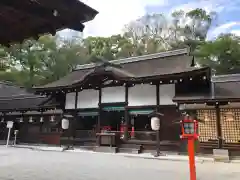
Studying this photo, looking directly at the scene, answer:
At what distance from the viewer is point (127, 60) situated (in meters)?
17.6

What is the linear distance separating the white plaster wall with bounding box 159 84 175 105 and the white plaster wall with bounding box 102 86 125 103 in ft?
8.11

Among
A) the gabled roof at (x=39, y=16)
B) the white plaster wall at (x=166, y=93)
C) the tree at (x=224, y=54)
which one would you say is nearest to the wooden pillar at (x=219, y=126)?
the white plaster wall at (x=166, y=93)

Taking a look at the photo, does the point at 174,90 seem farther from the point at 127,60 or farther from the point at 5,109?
the point at 5,109

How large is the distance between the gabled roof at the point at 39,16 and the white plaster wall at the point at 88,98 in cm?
1127

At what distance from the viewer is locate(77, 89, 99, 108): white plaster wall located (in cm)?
1542

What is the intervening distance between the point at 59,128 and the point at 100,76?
5174 millimetres

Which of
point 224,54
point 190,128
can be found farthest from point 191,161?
point 224,54

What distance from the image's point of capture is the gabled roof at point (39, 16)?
10.6 feet

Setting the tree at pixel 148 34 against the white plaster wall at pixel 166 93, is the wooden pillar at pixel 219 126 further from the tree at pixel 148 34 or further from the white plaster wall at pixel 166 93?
the tree at pixel 148 34

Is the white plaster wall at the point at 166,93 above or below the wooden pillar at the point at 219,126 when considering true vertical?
above

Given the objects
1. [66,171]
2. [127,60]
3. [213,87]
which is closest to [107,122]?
[127,60]

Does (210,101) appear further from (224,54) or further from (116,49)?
(116,49)

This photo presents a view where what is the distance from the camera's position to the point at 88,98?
1571 centimetres

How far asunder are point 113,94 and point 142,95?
6.68ft
